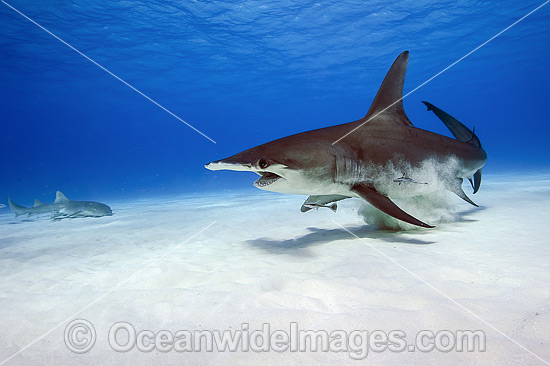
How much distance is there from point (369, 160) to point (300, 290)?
7.01 ft

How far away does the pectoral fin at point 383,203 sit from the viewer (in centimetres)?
297

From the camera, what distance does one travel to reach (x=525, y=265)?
98.7 inches

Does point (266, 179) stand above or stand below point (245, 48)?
below

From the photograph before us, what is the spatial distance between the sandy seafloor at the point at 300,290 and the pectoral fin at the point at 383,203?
0.41 meters

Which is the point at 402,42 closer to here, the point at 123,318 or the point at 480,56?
the point at 480,56

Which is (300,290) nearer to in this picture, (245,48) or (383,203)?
(383,203)

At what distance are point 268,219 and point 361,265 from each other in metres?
3.99

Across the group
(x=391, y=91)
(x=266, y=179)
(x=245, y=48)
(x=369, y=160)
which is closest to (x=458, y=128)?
(x=391, y=91)

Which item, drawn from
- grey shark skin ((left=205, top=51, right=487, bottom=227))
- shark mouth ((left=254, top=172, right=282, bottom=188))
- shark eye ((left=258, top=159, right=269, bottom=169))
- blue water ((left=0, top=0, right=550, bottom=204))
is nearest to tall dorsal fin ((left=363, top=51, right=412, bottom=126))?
grey shark skin ((left=205, top=51, right=487, bottom=227))

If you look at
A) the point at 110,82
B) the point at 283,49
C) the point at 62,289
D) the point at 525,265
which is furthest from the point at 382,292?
the point at 110,82

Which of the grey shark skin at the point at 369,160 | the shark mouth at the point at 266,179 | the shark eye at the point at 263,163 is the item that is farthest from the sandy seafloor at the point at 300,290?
the shark eye at the point at 263,163

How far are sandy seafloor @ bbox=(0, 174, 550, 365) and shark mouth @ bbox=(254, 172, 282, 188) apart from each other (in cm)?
89

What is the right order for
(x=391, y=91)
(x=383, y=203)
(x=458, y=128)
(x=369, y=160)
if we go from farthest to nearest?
(x=458, y=128)
(x=391, y=91)
(x=369, y=160)
(x=383, y=203)

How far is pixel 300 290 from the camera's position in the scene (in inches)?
89.6
